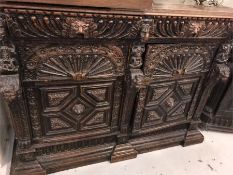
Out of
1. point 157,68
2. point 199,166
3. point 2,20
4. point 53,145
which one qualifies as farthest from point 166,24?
point 199,166

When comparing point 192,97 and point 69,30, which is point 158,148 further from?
point 69,30

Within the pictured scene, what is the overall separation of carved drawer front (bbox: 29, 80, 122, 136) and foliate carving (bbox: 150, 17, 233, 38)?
0.35m

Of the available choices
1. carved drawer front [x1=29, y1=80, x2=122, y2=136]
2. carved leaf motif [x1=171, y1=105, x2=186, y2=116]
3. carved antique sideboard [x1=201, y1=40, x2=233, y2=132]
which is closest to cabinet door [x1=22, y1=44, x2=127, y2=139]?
carved drawer front [x1=29, y1=80, x2=122, y2=136]

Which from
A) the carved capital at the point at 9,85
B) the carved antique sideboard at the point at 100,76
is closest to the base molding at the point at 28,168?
the carved antique sideboard at the point at 100,76

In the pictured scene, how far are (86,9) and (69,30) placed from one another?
113 mm

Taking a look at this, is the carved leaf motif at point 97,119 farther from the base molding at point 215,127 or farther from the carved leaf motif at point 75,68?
the base molding at point 215,127

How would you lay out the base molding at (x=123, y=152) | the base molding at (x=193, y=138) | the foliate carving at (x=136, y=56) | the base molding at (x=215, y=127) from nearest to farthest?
the foliate carving at (x=136, y=56)
the base molding at (x=123, y=152)
the base molding at (x=193, y=138)
the base molding at (x=215, y=127)

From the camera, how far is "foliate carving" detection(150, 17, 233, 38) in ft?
3.46

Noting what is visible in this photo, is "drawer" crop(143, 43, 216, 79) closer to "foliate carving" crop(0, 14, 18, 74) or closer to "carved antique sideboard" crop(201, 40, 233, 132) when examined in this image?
"carved antique sideboard" crop(201, 40, 233, 132)

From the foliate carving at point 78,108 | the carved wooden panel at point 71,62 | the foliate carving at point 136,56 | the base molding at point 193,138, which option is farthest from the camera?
the base molding at point 193,138

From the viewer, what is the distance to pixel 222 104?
5.57 ft

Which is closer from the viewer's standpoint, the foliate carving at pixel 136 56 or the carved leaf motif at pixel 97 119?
the foliate carving at pixel 136 56

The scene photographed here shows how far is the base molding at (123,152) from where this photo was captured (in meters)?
1.42

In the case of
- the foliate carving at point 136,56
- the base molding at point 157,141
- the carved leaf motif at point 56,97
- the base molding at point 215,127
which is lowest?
the base molding at point 215,127
